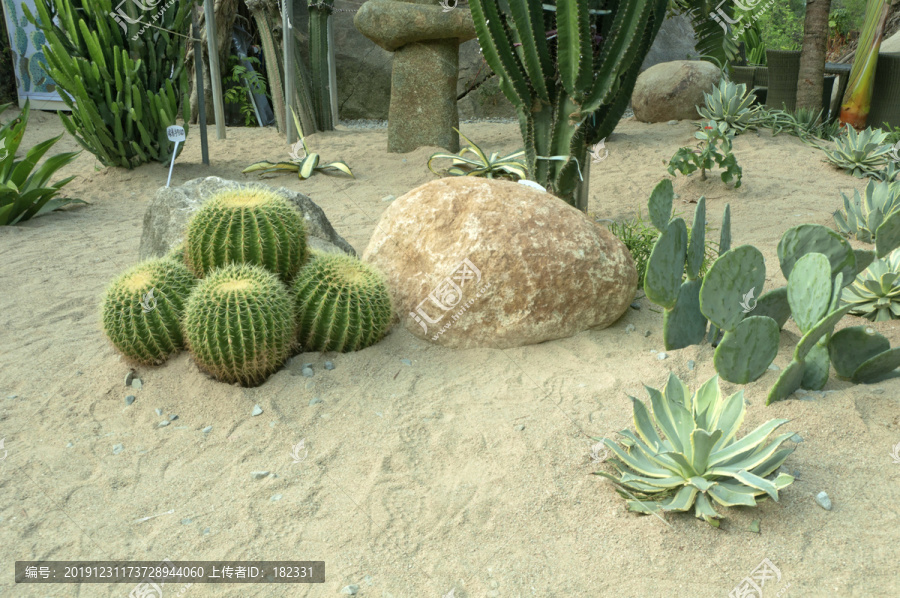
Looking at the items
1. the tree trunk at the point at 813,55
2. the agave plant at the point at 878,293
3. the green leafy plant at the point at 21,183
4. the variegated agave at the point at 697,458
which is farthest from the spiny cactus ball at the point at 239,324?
the tree trunk at the point at 813,55

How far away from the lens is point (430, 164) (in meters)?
5.94

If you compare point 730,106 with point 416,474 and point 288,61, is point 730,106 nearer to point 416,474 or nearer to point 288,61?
point 288,61

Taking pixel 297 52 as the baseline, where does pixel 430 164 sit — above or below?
below

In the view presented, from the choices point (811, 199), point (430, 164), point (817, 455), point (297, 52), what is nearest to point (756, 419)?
point (817, 455)

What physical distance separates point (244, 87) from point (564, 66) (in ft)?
Answer: 20.7

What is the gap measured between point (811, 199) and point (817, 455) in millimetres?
3627

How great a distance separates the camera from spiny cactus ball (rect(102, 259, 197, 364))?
2643mm

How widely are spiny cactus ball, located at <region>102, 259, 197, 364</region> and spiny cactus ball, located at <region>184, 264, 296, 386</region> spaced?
0.11m

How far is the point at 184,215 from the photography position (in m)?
3.45

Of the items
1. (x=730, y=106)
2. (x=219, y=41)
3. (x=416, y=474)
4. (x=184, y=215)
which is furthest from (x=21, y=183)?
(x=730, y=106)

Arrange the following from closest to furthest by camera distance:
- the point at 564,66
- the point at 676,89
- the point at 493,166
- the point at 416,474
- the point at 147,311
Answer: the point at 416,474, the point at 147,311, the point at 564,66, the point at 493,166, the point at 676,89

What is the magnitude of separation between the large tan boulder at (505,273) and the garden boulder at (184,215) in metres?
0.61

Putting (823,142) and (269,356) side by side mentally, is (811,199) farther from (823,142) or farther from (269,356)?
(269,356)

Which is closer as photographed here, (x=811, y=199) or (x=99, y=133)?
(x=811, y=199)
